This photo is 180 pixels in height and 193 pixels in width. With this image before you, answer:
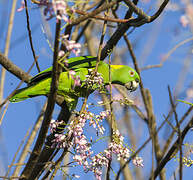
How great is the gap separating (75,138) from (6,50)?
1696mm

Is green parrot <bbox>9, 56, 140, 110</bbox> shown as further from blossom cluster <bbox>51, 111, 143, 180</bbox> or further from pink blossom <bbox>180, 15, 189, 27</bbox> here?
pink blossom <bbox>180, 15, 189, 27</bbox>

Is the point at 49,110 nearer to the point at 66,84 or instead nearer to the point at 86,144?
the point at 86,144

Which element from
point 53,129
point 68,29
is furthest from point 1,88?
point 68,29

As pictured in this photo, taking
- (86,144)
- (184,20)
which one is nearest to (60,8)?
(86,144)

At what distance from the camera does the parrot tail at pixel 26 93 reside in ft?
8.87

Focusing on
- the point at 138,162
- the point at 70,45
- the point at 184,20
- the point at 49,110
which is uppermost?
the point at 184,20

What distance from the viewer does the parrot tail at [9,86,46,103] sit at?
2.71m

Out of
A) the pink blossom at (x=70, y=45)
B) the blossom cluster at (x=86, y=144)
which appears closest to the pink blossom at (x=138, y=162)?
the blossom cluster at (x=86, y=144)

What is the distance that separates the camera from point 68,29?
1.57 metres

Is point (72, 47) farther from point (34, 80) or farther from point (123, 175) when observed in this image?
point (123, 175)

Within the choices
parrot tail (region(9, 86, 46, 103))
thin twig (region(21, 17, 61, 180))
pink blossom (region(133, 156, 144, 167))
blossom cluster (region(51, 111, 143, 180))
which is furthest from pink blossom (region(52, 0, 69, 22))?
parrot tail (region(9, 86, 46, 103))

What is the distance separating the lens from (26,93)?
2.71 metres

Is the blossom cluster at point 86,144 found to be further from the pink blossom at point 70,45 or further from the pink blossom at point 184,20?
the pink blossom at point 184,20

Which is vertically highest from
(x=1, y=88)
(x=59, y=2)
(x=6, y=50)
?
(x=6, y=50)
